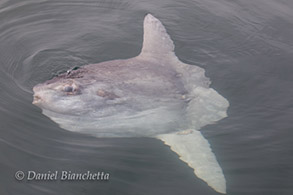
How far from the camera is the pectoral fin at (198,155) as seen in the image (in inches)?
195

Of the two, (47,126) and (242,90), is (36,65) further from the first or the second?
(242,90)

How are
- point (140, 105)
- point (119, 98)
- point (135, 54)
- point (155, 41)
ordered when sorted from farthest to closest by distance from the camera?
point (135, 54), point (155, 41), point (140, 105), point (119, 98)

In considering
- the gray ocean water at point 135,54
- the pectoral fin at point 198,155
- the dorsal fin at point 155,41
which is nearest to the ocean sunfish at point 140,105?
the pectoral fin at point 198,155

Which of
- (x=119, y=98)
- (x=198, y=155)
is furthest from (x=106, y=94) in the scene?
(x=198, y=155)

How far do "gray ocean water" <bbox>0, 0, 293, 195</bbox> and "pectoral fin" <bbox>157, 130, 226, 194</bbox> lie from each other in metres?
0.11

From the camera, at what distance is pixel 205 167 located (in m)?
5.13

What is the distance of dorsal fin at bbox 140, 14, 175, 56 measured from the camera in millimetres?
7105

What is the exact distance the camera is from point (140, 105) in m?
5.68

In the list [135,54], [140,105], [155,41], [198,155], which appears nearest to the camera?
[198,155]

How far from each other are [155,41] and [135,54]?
0.73 meters

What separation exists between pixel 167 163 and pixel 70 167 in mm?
1286

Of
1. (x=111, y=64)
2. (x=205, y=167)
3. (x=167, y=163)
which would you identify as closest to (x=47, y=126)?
(x=111, y=64)

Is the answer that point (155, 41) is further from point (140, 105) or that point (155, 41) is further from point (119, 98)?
point (119, 98)

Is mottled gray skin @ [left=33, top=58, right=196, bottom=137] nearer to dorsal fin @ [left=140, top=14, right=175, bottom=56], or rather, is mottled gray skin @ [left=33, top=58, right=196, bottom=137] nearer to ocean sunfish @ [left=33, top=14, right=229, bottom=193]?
ocean sunfish @ [left=33, top=14, right=229, bottom=193]
